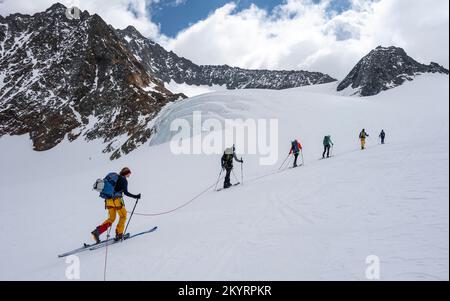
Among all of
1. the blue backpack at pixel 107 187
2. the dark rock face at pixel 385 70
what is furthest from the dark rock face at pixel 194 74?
the blue backpack at pixel 107 187

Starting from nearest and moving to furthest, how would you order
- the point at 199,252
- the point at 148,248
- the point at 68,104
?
the point at 199,252
the point at 148,248
the point at 68,104

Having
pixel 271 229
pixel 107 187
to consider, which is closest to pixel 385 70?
pixel 271 229

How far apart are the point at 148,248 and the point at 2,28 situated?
112433mm

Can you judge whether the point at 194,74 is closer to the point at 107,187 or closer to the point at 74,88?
the point at 74,88

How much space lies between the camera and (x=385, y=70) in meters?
84.6

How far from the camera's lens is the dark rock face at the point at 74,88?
55034 millimetres

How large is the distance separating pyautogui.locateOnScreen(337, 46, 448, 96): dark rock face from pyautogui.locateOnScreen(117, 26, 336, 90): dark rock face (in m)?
82.0

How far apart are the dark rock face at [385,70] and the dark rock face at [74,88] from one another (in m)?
53.6

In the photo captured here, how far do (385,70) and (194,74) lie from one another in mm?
126089

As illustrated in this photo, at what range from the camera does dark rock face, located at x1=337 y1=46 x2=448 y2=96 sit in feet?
269
